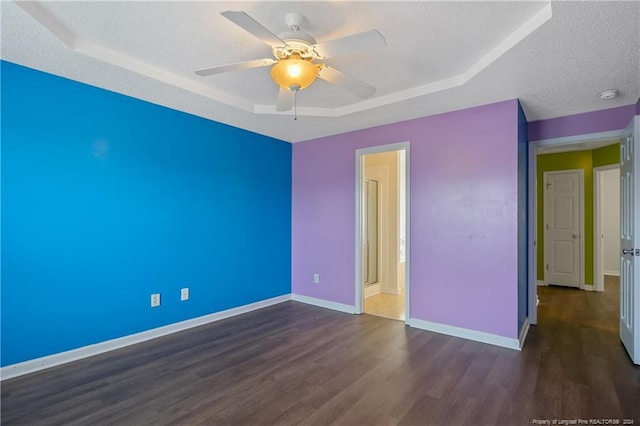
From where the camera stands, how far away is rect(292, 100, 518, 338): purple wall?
315 centimetres

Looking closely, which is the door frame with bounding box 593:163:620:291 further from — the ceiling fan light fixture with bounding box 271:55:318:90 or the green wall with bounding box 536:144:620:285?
the ceiling fan light fixture with bounding box 271:55:318:90

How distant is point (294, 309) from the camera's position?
4.42 metres

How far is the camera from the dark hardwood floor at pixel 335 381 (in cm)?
205

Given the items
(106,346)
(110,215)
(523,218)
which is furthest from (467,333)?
(110,215)

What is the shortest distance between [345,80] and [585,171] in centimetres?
573

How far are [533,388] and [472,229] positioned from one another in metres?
1.51

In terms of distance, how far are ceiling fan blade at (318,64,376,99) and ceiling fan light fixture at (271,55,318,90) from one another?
0.34 ft

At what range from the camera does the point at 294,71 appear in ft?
6.65

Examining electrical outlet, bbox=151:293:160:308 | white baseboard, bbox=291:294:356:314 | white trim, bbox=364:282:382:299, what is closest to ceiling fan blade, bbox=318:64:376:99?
electrical outlet, bbox=151:293:160:308

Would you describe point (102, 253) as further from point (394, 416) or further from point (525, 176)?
point (525, 176)

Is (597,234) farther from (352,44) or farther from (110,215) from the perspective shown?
(110,215)

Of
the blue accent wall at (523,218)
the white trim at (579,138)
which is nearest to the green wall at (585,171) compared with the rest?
the white trim at (579,138)

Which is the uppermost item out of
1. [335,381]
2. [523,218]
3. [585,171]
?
[585,171]

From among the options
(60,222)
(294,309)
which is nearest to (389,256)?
(294,309)
